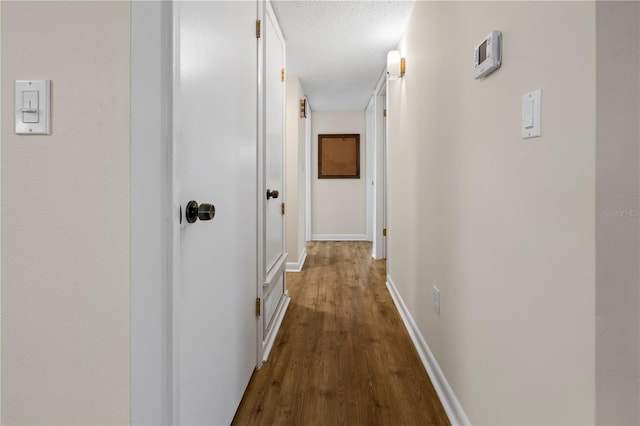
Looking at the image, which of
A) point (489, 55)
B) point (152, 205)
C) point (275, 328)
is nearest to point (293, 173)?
point (275, 328)

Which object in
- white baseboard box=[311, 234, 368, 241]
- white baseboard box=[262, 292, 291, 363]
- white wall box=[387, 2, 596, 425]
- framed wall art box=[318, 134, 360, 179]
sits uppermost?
framed wall art box=[318, 134, 360, 179]

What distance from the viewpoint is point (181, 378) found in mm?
967

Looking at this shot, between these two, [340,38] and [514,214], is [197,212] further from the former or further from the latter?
[340,38]

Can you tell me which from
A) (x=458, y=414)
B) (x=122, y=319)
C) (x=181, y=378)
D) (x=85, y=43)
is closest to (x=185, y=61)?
(x=85, y=43)

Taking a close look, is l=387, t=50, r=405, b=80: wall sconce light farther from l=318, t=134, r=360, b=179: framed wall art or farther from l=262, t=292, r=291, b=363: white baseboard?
l=318, t=134, r=360, b=179: framed wall art

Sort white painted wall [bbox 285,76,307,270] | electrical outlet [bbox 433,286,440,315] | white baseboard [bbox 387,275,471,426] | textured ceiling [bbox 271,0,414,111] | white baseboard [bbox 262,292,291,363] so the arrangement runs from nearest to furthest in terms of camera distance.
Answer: white baseboard [bbox 387,275,471,426] < electrical outlet [bbox 433,286,440,315] < white baseboard [bbox 262,292,291,363] < textured ceiling [bbox 271,0,414,111] < white painted wall [bbox 285,76,307,270]

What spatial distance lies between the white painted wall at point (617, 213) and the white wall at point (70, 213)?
935mm

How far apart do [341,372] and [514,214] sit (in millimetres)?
1270

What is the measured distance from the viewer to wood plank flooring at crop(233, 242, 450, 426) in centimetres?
157

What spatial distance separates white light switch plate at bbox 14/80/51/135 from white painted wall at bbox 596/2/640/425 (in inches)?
42.8

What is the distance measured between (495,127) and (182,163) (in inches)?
36.2

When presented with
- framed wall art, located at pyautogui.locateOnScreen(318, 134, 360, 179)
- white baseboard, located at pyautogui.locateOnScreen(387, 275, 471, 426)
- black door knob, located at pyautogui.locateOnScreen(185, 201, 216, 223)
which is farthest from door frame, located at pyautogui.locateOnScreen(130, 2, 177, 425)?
framed wall art, located at pyautogui.locateOnScreen(318, 134, 360, 179)

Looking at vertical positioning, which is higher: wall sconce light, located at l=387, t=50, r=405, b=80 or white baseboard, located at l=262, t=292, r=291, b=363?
wall sconce light, located at l=387, t=50, r=405, b=80

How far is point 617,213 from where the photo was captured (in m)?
0.71
